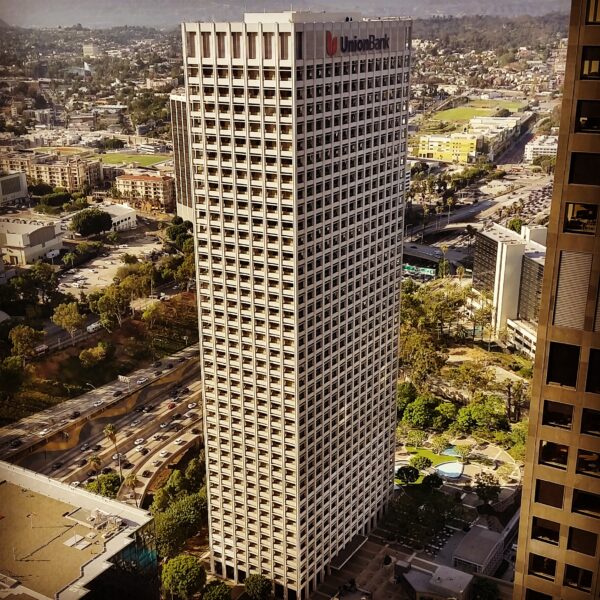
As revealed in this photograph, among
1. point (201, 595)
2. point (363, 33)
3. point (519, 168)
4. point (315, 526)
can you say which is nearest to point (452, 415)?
point (315, 526)

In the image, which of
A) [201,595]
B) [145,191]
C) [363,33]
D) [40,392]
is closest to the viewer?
[363,33]

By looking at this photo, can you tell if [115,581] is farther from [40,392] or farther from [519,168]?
[519,168]

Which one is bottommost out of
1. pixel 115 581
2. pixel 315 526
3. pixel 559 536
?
pixel 315 526

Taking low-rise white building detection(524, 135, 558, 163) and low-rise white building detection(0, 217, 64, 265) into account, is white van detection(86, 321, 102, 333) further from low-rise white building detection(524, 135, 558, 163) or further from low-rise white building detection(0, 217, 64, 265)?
low-rise white building detection(524, 135, 558, 163)

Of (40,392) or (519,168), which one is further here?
(519,168)

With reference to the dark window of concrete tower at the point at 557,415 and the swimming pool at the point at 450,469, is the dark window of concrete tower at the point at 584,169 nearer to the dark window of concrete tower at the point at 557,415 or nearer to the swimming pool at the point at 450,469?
the dark window of concrete tower at the point at 557,415

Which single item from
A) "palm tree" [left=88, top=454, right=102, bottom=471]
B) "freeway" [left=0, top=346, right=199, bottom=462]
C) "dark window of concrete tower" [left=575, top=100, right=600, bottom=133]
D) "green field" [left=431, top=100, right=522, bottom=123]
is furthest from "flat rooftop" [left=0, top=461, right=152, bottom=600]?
"green field" [left=431, top=100, right=522, bottom=123]

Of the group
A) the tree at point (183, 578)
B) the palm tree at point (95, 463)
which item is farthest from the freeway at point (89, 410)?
the tree at point (183, 578)
